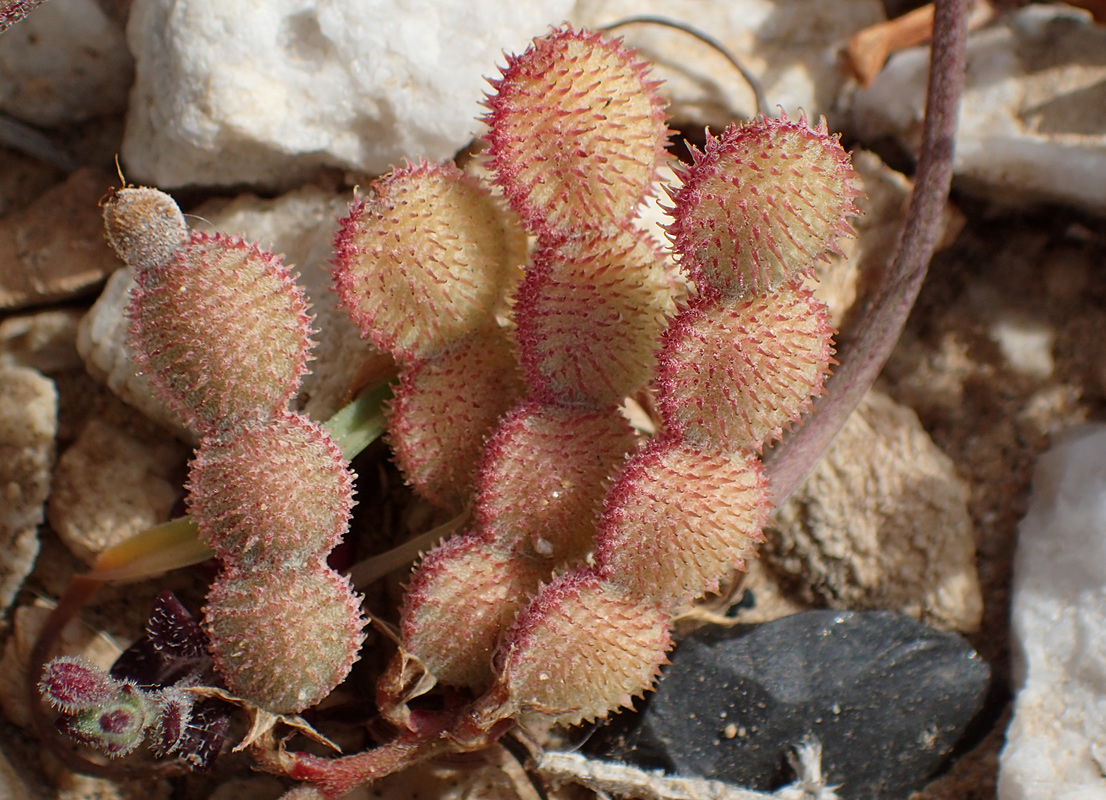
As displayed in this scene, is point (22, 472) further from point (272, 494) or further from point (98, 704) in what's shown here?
point (272, 494)

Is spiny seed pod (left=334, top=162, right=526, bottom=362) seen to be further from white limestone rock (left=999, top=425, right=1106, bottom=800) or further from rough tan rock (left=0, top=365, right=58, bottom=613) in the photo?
white limestone rock (left=999, top=425, right=1106, bottom=800)

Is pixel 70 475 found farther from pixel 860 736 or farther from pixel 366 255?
pixel 860 736

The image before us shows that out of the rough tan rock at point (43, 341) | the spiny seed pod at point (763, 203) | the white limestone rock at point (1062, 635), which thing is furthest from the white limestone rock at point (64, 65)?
the white limestone rock at point (1062, 635)

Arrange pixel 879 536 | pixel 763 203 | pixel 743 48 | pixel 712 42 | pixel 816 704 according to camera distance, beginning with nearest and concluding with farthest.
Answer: pixel 763 203 < pixel 816 704 < pixel 879 536 < pixel 712 42 < pixel 743 48

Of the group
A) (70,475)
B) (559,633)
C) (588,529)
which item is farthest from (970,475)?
(70,475)

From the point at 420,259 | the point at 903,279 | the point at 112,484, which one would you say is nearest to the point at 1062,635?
the point at 903,279

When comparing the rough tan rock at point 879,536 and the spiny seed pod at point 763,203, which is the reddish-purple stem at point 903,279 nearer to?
the rough tan rock at point 879,536
